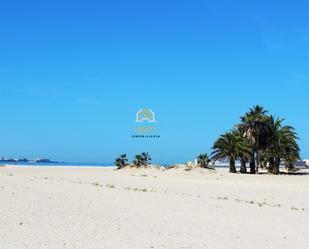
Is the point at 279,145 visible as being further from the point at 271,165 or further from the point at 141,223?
the point at 141,223

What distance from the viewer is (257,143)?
226ft

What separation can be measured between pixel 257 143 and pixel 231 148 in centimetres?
565

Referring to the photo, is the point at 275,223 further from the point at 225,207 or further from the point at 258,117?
the point at 258,117

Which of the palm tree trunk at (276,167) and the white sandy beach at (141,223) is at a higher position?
the palm tree trunk at (276,167)

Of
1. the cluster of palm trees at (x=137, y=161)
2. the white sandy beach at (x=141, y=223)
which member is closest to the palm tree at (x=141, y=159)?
the cluster of palm trees at (x=137, y=161)

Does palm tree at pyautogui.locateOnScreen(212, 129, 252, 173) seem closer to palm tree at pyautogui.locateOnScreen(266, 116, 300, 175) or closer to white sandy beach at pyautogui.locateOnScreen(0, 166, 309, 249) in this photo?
palm tree at pyautogui.locateOnScreen(266, 116, 300, 175)

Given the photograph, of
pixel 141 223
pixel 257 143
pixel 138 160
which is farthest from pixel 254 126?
pixel 141 223

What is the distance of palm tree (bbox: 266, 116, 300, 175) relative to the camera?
6669 cm

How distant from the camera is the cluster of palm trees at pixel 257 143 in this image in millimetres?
65794

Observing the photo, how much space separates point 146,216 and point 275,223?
14.8ft

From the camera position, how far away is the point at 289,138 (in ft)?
222

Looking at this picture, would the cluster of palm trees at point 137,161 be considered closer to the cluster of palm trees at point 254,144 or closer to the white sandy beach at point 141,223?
the cluster of palm trees at point 254,144

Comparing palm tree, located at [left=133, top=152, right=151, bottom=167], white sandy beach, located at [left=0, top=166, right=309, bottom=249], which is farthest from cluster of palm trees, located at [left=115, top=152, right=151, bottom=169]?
white sandy beach, located at [left=0, top=166, right=309, bottom=249]

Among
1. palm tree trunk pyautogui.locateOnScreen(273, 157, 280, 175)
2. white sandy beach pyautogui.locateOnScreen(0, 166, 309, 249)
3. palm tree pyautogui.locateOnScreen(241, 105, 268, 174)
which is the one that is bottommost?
white sandy beach pyautogui.locateOnScreen(0, 166, 309, 249)
